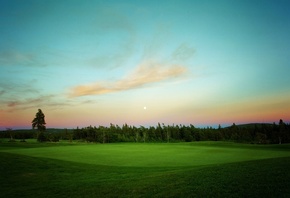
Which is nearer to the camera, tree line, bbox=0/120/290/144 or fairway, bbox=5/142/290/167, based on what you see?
fairway, bbox=5/142/290/167

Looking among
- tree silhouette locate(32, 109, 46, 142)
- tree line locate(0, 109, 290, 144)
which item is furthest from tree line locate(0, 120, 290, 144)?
tree silhouette locate(32, 109, 46, 142)

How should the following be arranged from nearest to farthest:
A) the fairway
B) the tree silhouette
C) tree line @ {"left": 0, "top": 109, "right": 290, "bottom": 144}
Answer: the fairway → the tree silhouette → tree line @ {"left": 0, "top": 109, "right": 290, "bottom": 144}

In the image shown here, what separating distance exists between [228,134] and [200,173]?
163895mm

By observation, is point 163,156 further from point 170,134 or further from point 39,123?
point 170,134

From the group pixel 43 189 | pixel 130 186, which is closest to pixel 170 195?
pixel 130 186

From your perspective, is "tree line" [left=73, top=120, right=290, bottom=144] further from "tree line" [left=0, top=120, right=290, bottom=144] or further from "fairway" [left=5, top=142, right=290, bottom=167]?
"fairway" [left=5, top=142, right=290, bottom=167]

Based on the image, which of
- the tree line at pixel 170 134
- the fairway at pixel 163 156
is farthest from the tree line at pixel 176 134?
the fairway at pixel 163 156

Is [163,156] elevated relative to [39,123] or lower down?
lower down

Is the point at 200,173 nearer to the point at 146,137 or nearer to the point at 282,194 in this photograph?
the point at 282,194

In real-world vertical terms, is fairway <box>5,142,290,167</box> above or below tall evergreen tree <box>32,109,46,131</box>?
below

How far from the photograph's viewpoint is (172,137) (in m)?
166

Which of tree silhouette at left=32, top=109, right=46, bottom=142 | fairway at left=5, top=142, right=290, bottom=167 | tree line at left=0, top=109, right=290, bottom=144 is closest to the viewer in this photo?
fairway at left=5, top=142, right=290, bottom=167

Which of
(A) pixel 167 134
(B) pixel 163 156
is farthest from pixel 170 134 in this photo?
(B) pixel 163 156

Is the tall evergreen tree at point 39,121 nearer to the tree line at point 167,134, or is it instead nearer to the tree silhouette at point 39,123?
the tree silhouette at point 39,123
